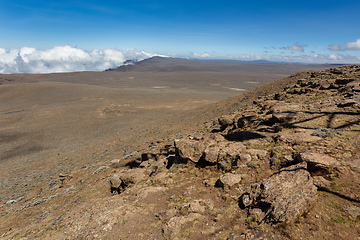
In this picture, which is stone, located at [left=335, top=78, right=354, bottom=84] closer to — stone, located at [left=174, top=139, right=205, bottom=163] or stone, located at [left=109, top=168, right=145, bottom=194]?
stone, located at [left=174, top=139, right=205, bottom=163]

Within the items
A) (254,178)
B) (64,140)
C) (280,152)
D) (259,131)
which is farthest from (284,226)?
(64,140)

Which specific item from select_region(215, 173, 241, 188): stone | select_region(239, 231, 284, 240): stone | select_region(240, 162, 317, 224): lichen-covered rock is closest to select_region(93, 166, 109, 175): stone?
select_region(215, 173, 241, 188): stone

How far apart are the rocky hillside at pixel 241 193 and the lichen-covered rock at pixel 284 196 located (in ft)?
0.06

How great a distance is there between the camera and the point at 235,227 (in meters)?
3.51

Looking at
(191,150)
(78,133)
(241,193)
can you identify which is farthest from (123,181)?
(78,133)

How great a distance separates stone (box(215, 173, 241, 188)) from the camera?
460 cm

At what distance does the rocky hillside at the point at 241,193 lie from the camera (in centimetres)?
327

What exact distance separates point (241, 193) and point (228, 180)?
462 millimetres

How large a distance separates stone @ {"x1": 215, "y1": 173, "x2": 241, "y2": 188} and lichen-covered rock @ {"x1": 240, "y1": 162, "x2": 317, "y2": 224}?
48 centimetres

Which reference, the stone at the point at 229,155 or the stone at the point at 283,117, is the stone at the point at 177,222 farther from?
the stone at the point at 283,117

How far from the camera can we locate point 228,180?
184 inches

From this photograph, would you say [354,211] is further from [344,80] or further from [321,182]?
[344,80]

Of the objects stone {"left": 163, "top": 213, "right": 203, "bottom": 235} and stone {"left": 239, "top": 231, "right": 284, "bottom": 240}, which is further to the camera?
stone {"left": 163, "top": 213, "right": 203, "bottom": 235}

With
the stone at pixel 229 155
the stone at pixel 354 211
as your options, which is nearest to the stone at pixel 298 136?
the stone at pixel 229 155
